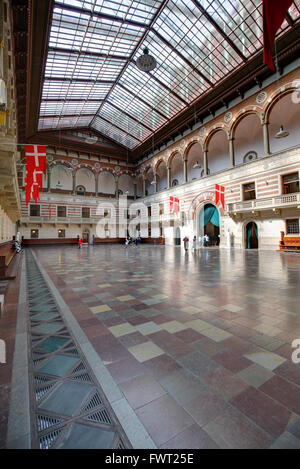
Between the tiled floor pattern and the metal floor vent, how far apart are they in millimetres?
218

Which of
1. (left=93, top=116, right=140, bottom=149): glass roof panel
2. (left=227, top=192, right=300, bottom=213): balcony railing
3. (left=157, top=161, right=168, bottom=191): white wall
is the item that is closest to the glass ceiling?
(left=93, top=116, right=140, bottom=149): glass roof panel

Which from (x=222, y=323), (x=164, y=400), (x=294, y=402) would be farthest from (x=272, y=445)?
(x=222, y=323)

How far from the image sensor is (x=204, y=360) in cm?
217

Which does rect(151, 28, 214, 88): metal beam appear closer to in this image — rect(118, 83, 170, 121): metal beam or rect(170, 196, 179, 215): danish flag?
rect(118, 83, 170, 121): metal beam

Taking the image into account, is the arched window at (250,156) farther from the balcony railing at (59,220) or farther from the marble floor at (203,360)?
the balcony railing at (59,220)

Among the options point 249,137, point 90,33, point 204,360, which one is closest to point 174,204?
point 249,137

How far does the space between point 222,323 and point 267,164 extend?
54.7 ft

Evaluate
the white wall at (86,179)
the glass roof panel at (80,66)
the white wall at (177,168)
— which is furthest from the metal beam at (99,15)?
the white wall at (86,179)

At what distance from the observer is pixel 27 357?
227 cm

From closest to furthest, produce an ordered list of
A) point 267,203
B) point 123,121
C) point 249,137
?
point 267,203, point 249,137, point 123,121

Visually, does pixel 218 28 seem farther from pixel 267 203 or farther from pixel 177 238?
pixel 177 238

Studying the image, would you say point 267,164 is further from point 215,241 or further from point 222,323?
point 222,323

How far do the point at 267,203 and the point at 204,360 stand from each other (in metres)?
16.1

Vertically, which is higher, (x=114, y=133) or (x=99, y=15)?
(x=114, y=133)
